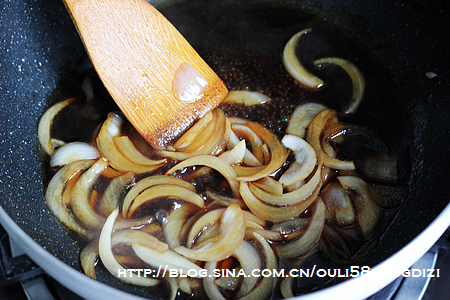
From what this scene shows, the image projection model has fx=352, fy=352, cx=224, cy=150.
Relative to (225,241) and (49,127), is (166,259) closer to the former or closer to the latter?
(225,241)

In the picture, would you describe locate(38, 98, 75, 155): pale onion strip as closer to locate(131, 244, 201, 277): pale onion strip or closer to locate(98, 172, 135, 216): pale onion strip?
locate(98, 172, 135, 216): pale onion strip

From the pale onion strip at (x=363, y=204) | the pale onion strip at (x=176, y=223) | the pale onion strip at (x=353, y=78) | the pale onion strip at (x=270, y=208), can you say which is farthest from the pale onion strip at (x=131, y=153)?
the pale onion strip at (x=353, y=78)

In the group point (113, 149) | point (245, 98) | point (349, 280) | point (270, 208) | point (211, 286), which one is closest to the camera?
point (349, 280)

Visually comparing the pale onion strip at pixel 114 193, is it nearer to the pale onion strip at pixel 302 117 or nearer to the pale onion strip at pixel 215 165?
the pale onion strip at pixel 215 165

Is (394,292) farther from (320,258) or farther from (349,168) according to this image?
(349,168)

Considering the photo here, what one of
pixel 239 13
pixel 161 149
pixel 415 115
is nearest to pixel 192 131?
pixel 161 149

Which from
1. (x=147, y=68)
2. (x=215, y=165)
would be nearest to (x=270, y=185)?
(x=215, y=165)
